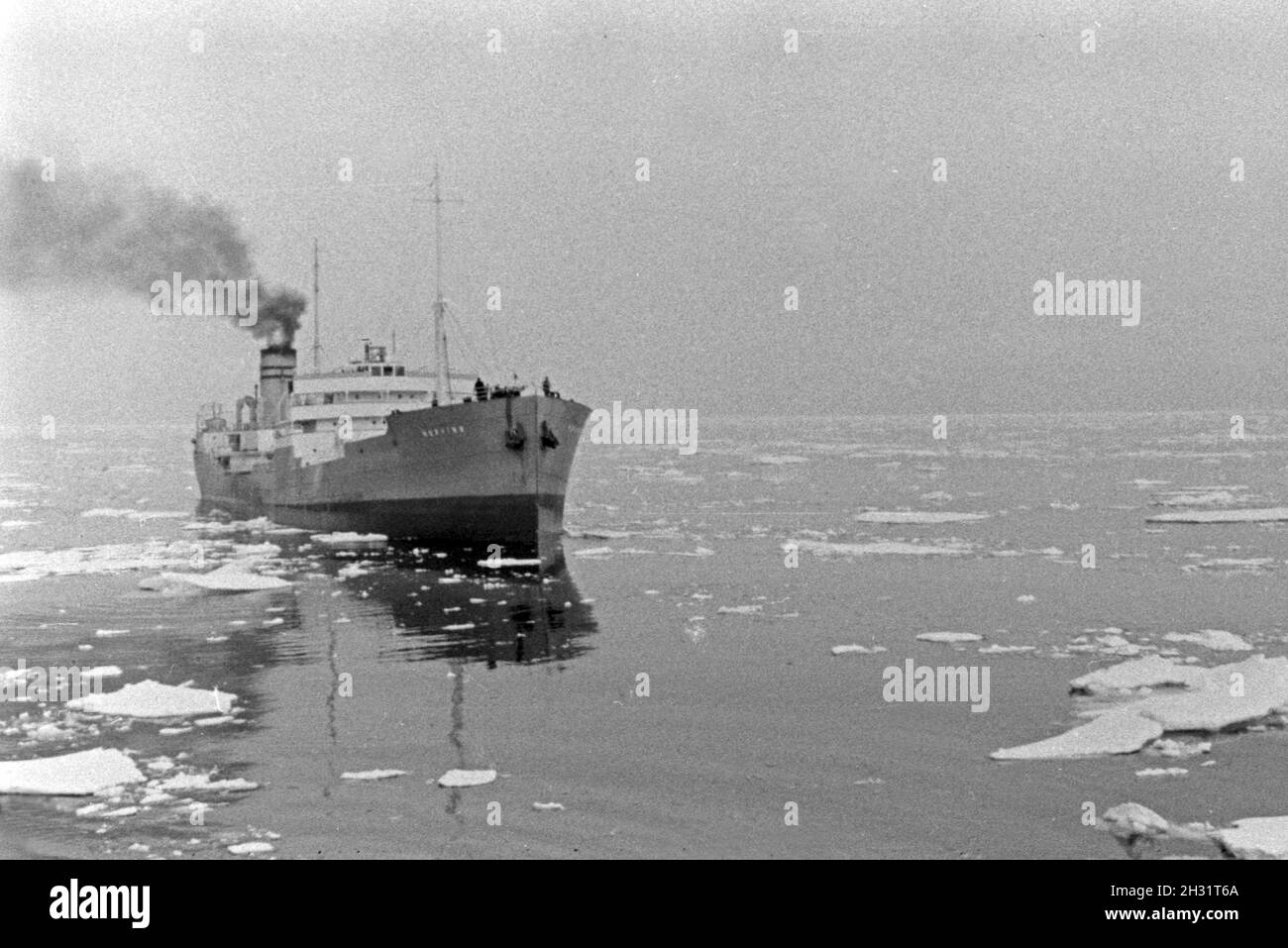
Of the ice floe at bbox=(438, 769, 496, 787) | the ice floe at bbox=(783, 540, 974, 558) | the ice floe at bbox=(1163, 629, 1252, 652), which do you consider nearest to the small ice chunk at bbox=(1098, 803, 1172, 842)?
the ice floe at bbox=(438, 769, 496, 787)

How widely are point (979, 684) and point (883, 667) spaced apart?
4.80 ft

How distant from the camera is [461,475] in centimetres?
2941

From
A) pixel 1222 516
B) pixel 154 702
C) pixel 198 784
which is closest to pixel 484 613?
pixel 154 702

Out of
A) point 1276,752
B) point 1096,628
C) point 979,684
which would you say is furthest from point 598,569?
point 1276,752

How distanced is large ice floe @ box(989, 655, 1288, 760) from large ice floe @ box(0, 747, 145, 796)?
7.37 meters

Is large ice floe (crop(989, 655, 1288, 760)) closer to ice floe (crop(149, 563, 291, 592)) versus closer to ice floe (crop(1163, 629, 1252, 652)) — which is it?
ice floe (crop(1163, 629, 1252, 652))

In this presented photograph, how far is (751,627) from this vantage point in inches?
734

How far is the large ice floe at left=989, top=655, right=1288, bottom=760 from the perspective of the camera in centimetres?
1149

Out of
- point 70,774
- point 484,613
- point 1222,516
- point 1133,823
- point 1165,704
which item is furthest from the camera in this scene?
point 1222,516

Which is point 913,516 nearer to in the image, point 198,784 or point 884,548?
point 884,548

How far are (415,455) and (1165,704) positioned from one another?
20678 millimetres

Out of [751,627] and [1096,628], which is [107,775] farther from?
[1096,628]

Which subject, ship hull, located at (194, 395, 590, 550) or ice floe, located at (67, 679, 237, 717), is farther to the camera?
ship hull, located at (194, 395, 590, 550)

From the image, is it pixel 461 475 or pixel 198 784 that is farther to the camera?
pixel 461 475
